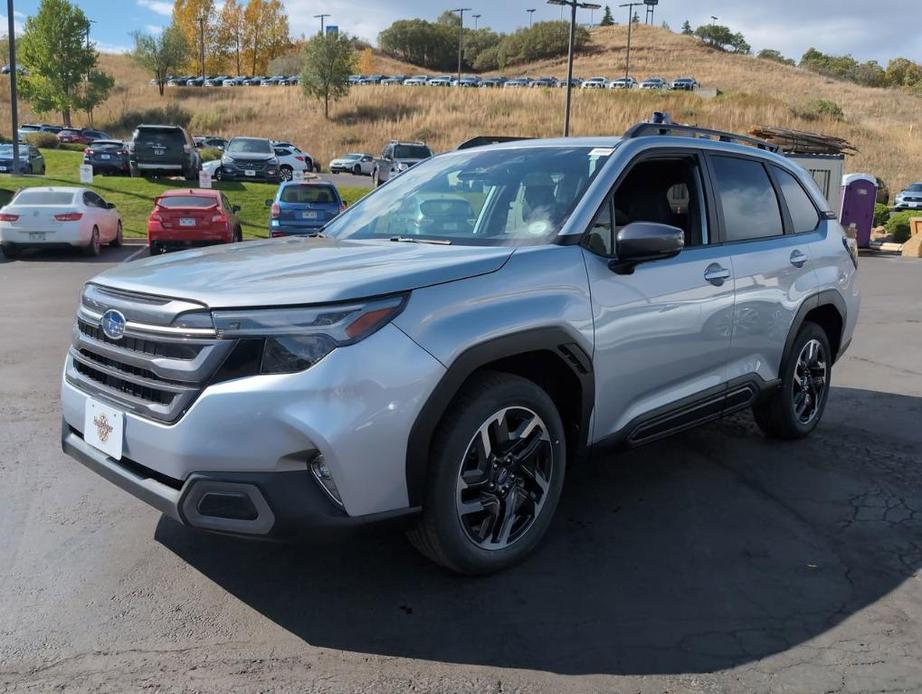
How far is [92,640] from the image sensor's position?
9.62 ft

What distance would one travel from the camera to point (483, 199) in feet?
13.6

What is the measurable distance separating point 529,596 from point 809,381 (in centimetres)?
299

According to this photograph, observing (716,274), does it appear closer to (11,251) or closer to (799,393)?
(799,393)

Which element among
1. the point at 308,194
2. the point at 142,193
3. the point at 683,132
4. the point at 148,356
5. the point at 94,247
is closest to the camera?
the point at 148,356

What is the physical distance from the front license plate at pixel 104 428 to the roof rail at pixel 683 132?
8.91 ft

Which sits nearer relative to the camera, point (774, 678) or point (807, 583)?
point (774, 678)

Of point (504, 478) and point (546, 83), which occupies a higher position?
point (546, 83)

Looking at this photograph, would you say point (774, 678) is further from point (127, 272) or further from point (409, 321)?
point (127, 272)

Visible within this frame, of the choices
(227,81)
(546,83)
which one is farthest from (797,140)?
(227,81)

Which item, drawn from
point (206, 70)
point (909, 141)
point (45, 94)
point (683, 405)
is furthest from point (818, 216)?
point (206, 70)

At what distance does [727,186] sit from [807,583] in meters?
2.26

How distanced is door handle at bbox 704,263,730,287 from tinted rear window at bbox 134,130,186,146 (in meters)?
23.2

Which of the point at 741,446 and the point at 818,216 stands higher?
the point at 818,216

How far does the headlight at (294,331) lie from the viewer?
277 cm
